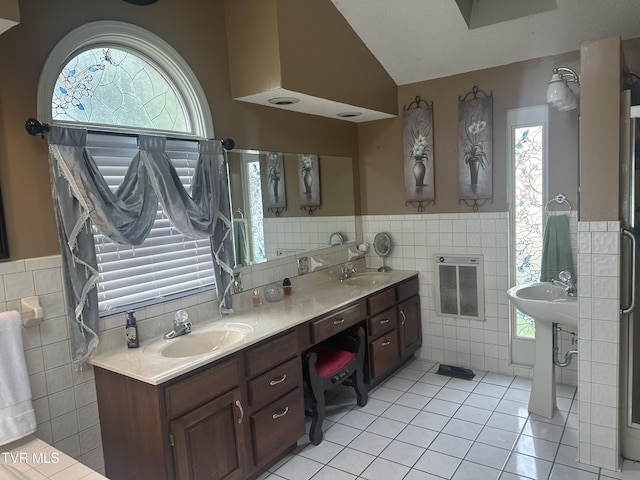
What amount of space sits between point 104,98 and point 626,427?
3293mm

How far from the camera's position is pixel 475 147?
3562 mm

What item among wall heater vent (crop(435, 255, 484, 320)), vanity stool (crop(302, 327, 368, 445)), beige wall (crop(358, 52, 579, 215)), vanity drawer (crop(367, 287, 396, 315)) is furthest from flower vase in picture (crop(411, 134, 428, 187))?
vanity stool (crop(302, 327, 368, 445))

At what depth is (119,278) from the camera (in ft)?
7.78

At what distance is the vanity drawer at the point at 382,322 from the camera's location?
3334 millimetres

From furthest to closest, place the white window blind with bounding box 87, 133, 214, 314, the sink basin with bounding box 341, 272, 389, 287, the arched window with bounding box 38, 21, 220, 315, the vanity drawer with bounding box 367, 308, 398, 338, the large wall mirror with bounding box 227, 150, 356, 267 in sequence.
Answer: the sink basin with bounding box 341, 272, 389, 287 < the vanity drawer with bounding box 367, 308, 398, 338 < the large wall mirror with bounding box 227, 150, 356, 267 < the white window blind with bounding box 87, 133, 214, 314 < the arched window with bounding box 38, 21, 220, 315

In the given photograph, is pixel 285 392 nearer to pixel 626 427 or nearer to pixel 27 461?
pixel 27 461

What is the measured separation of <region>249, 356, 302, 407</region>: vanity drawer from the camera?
7.73 feet

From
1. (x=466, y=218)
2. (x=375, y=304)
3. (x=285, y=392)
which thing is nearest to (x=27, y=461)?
(x=285, y=392)

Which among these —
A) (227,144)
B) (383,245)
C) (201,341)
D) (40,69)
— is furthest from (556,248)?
(40,69)

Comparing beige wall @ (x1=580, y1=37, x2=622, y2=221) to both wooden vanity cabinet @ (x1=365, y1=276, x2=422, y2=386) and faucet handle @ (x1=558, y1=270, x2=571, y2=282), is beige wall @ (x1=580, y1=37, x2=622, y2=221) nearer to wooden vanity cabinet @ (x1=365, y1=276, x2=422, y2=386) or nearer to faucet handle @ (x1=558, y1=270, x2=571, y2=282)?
faucet handle @ (x1=558, y1=270, x2=571, y2=282)

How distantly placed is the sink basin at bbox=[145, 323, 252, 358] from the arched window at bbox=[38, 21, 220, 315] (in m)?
0.27

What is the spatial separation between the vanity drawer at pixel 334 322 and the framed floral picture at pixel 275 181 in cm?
93

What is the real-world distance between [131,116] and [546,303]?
8.64ft

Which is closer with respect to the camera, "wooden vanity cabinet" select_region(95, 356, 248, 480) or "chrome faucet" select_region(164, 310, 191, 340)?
"wooden vanity cabinet" select_region(95, 356, 248, 480)
